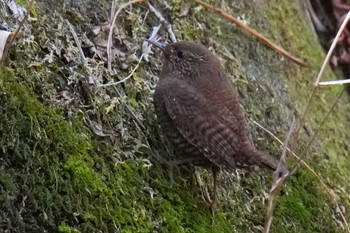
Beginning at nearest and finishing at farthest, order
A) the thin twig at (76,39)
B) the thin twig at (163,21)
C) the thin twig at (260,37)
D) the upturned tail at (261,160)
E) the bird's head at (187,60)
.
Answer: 1. the upturned tail at (261,160)
2. the thin twig at (76,39)
3. the bird's head at (187,60)
4. the thin twig at (163,21)
5. the thin twig at (260,37)

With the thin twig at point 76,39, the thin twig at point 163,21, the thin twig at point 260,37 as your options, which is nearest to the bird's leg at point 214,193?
the thin twig at point 76,39

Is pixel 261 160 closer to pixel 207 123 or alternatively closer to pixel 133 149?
pixel 207 123

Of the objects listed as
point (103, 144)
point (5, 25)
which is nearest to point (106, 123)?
point (103, 144)

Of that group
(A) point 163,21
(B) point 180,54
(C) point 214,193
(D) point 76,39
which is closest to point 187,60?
(B) point 180,54

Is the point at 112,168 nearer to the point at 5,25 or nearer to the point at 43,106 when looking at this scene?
the point at 43,106

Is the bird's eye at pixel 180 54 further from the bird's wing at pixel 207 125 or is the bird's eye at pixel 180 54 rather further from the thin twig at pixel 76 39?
the thin twig at pixel 76 39

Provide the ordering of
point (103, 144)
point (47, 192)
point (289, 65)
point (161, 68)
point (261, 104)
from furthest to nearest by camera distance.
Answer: point (289, 65), point (261, 104), point (161, 68), point (103, 144), point (47, 192)
